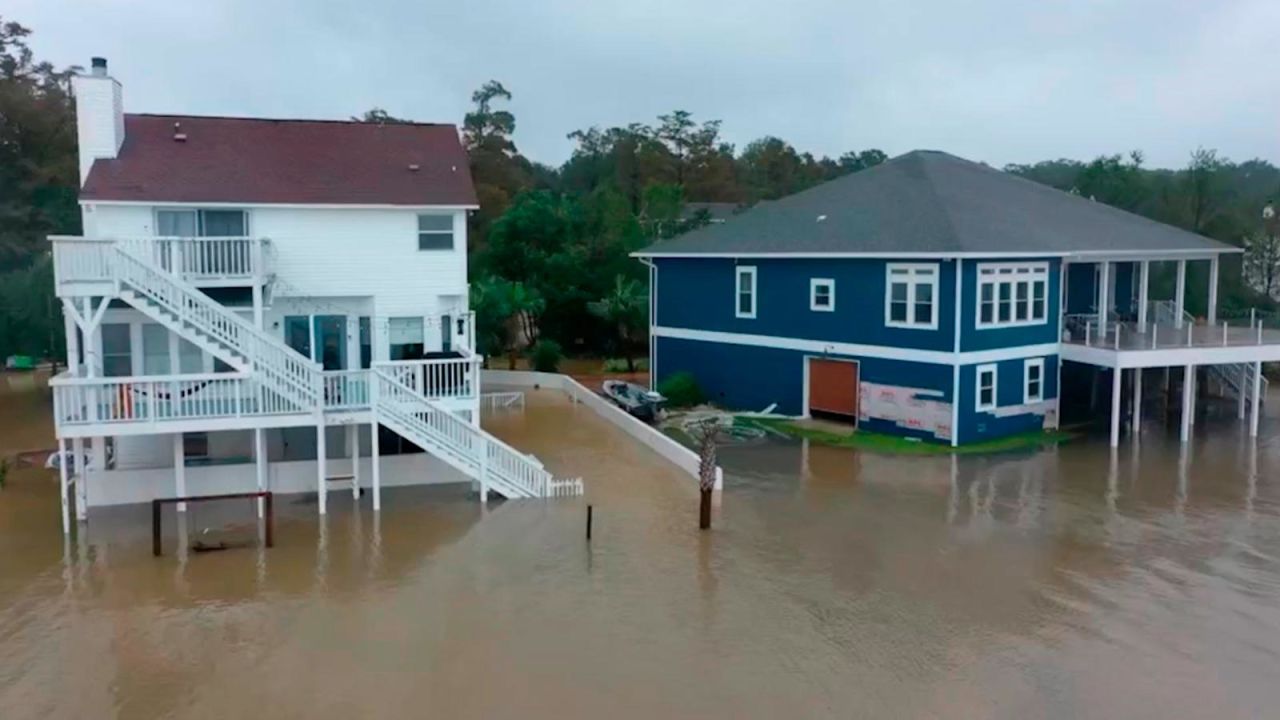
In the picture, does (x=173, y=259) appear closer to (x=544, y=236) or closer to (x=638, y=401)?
(x=638, y=401)

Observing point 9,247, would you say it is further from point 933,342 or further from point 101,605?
point 933,342

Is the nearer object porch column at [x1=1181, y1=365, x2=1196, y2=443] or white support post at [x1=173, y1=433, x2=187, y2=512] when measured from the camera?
white support post at [x1=173, y1=433, x2=187, y2=512]

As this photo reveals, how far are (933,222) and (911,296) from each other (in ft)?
7.95

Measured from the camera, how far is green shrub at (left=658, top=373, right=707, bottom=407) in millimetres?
33250

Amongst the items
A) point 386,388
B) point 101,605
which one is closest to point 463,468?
point 386,388

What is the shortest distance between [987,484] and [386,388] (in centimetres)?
1308

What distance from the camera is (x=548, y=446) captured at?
2714cm

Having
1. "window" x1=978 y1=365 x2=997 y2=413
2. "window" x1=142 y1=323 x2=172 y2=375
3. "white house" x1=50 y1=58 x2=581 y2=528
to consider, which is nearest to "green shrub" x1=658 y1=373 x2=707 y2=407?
"window" x1=978 y1=365 x2=997 y2=413

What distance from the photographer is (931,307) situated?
27.2 m

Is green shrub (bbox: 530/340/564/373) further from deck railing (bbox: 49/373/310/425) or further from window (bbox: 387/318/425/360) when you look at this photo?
deck railing (bbox: 49/373/310/425)

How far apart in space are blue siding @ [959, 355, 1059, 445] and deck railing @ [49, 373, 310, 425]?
16.3 m

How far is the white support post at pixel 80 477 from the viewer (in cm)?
1944

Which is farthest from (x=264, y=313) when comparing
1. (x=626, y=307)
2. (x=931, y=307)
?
(x=626, y=307)

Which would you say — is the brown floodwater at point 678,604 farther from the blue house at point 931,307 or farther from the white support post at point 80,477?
the blue house at point 931,307
